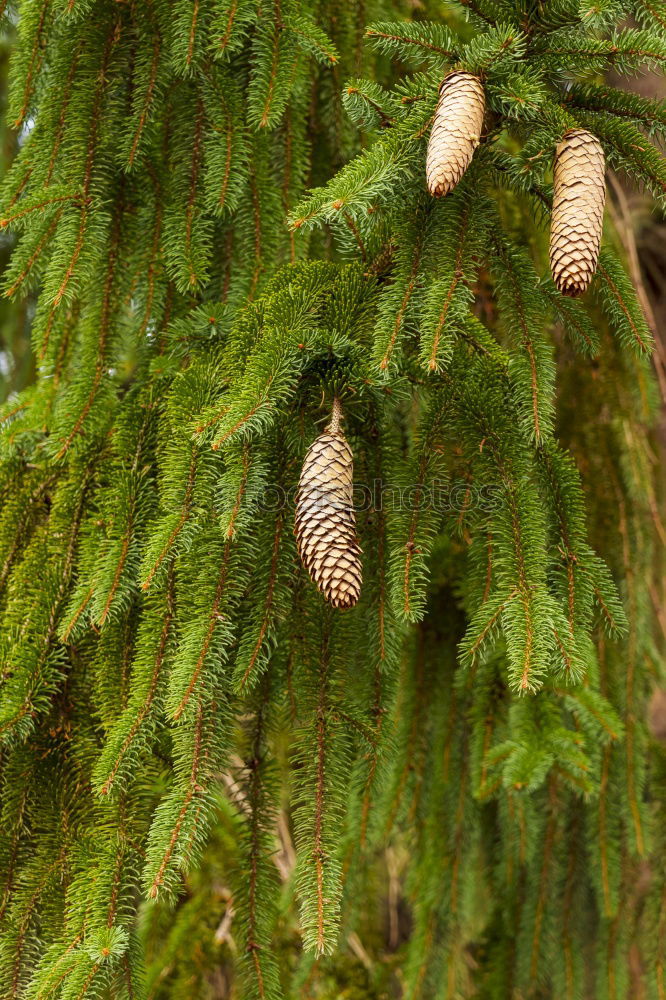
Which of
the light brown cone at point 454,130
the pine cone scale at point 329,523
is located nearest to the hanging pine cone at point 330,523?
the pine cone scale at point 329,523

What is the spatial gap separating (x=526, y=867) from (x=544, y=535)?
4.28ft

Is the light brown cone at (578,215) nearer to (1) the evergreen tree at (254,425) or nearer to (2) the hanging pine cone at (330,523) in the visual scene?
(1) the evergreen tree at (254,425)

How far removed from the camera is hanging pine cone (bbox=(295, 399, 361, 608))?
1021 mm

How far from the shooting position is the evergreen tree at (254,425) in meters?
1.09

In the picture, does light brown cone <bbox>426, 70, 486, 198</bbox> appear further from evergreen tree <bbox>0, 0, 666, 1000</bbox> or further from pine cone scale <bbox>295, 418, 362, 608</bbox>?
pine cone scale <bbox>295, 418, 362, 608</bbox>

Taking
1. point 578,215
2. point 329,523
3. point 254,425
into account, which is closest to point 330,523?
point 329,523

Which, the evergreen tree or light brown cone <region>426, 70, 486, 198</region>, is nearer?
light brown cone <region>426, 70, 486, 198</region>

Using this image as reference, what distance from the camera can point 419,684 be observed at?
1968 millimetres

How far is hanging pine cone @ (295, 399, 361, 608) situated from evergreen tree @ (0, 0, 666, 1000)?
1 centimetres

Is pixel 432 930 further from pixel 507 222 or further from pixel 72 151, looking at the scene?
pixel 72 151

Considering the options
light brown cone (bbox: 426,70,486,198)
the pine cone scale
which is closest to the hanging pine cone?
the pine cone scale

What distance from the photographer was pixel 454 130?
998mm

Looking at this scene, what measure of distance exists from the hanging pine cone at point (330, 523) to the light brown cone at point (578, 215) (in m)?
0.34

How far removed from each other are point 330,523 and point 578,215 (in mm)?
472
